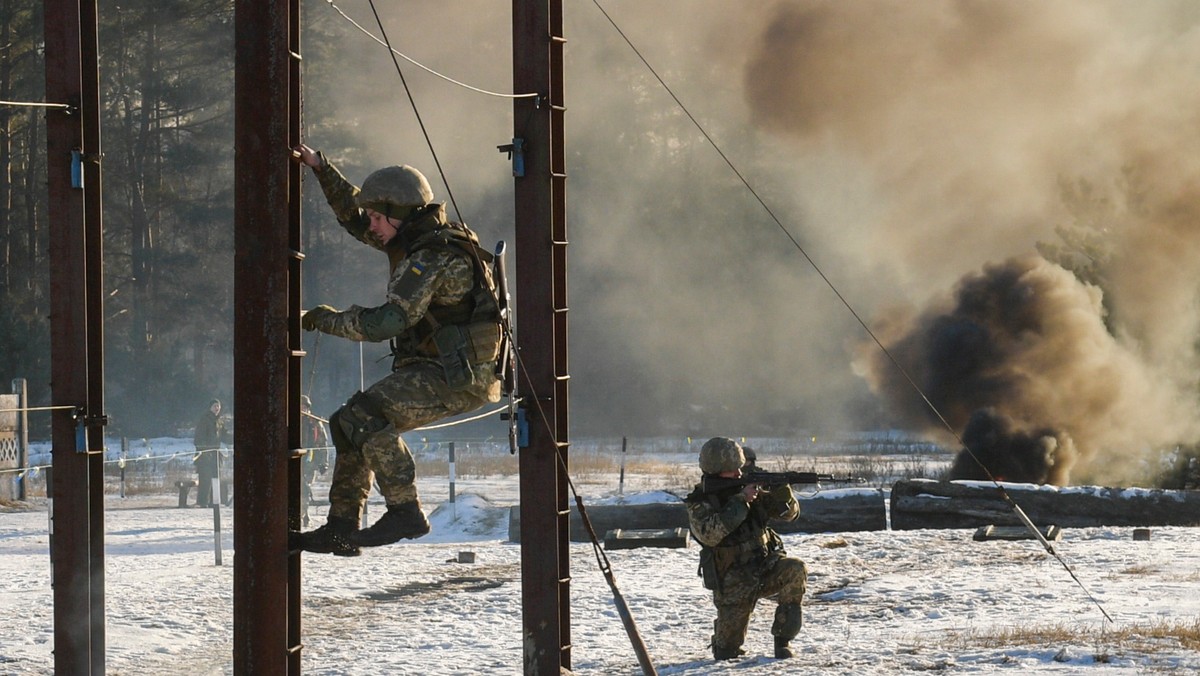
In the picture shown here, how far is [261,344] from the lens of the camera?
6090mm

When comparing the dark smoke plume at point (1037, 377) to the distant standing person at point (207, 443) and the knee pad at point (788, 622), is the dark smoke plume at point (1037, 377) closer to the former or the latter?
the distant standing person at point (207, 443)

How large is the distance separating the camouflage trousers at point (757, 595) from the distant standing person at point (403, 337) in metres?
3.21

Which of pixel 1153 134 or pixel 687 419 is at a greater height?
pixel 1153 134

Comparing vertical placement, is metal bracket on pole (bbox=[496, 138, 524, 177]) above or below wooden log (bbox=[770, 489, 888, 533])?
above

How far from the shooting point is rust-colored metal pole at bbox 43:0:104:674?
873 centimetres

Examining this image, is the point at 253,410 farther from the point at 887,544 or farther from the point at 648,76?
the point at 648,76

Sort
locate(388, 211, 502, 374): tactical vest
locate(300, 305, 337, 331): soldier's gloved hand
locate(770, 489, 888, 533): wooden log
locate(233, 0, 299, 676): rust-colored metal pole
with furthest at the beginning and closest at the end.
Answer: locate(770, 489, 888, 533): wooden log < locate(388, 211, 502, 374): tactical vest < locate(300, 305, 337, 331): soldier's gloved hand < locate(233, 0, 299, 676): rust-colored metal pole

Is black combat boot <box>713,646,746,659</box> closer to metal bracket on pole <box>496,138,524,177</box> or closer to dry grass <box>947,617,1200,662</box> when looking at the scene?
dry grass <box>947,617,1200,662</box>

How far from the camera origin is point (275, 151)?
616 cm

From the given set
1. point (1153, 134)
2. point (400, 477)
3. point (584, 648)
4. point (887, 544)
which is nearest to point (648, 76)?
point (1153, 134)

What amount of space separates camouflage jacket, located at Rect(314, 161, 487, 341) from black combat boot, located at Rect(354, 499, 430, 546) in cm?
83

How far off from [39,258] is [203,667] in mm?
37088

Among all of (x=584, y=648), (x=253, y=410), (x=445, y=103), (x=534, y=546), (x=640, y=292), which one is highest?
(x=445, y=103)

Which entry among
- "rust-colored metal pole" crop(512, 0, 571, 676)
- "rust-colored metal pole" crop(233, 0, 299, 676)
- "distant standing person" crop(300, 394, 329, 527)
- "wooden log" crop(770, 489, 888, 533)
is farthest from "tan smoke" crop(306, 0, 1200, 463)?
"rust-colored metal pole" crop(233, 0, 299, 676)
